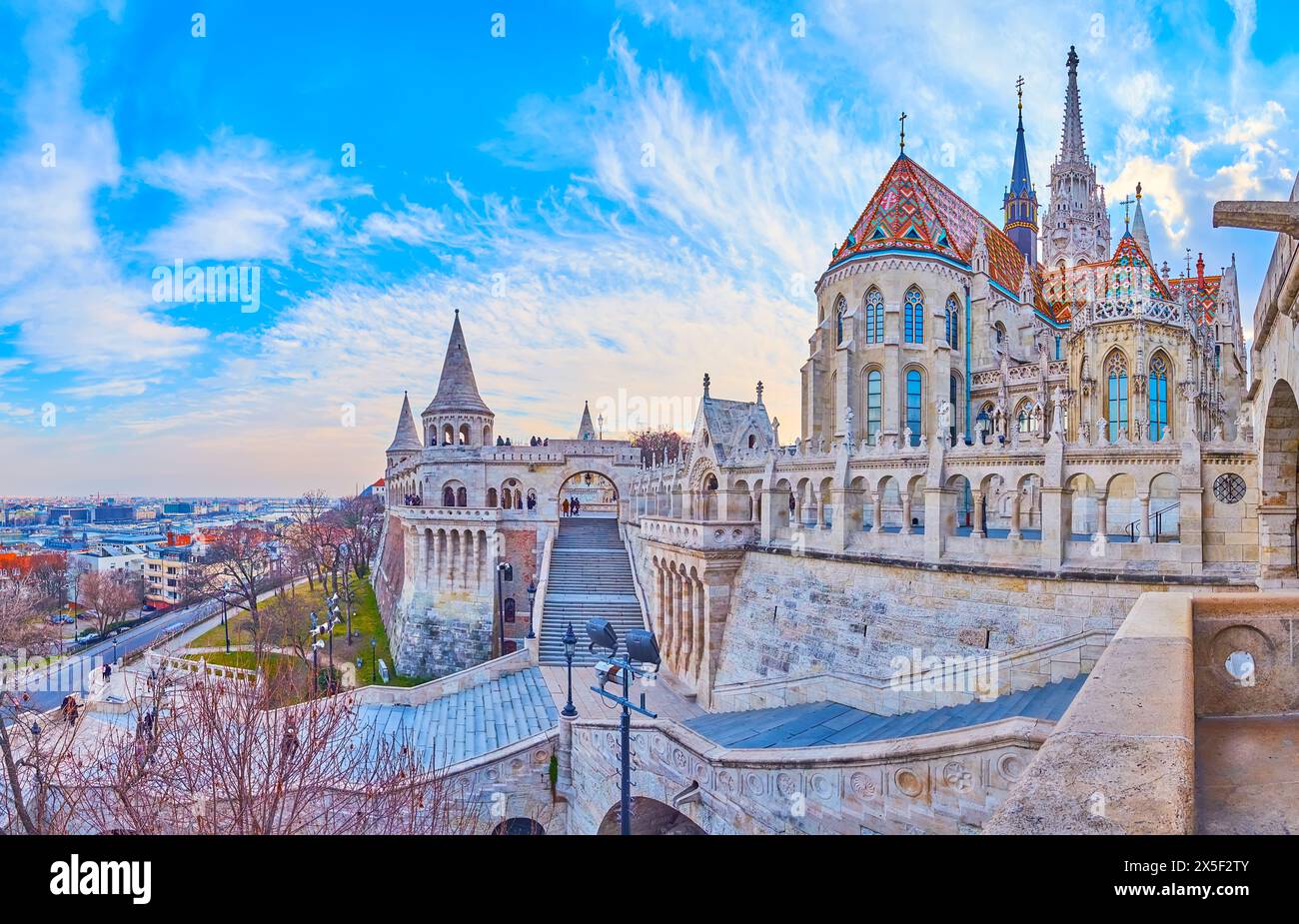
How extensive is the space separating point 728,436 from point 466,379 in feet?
79.4

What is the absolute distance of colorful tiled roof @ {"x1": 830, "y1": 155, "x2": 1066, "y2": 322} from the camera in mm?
32281

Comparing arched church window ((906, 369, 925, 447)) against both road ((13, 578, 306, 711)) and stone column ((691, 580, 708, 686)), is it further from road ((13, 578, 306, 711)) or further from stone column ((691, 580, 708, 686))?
road ((13, 578, 306, 711))

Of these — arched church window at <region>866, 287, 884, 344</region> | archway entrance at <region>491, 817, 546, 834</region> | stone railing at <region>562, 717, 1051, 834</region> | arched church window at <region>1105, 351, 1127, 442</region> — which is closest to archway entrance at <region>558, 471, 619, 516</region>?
arched church window at <region>866, 287, 884, 344</region>

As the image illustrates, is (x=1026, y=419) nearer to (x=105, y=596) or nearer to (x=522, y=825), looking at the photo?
(x=522, y=825)

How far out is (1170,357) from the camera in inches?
970

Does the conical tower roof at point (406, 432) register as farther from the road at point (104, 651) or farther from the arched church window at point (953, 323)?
the arched church window at point (953, 323)

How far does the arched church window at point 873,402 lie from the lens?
31906 mm

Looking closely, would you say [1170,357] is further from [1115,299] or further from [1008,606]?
[1008,606]

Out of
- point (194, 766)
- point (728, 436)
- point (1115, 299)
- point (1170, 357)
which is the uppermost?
point (1115, 299)

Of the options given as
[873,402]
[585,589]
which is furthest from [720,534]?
[873,402]

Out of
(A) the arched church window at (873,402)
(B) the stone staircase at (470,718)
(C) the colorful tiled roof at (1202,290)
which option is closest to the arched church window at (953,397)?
(A) the arched church window at (873,402)

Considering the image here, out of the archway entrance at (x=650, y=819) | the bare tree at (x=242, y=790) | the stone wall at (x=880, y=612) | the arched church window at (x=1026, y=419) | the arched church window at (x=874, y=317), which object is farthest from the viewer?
the arched church window at (x=874, y=317)

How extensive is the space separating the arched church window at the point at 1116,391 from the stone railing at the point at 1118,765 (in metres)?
24.1
